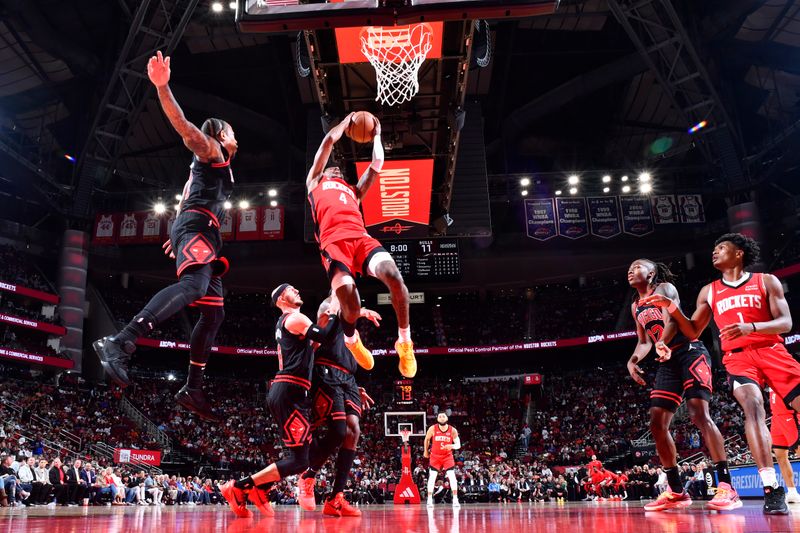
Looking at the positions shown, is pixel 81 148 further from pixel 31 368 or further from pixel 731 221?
pixel 731 221

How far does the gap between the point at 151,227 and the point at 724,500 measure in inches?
925

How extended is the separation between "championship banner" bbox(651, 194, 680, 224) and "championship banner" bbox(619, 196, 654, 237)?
568 millimetres

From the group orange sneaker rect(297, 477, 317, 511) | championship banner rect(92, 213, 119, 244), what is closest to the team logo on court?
orange sneaker rect(297, 477, 317, 511)

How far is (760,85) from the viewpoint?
23.3 meters

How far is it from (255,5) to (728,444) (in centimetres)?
1945

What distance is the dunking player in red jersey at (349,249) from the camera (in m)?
4.35

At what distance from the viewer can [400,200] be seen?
51.9 ft

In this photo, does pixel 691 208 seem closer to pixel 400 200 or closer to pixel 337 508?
pixel 400 200

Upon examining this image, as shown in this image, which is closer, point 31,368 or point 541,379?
point 31,368

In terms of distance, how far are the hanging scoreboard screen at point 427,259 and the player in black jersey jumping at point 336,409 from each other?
15259 millimetres

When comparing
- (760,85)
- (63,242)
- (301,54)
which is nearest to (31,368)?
(63,242)

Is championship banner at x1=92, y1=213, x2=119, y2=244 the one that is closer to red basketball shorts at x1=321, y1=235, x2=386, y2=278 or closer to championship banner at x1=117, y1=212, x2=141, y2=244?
championship banner at x1=117, y1=212, x2=141, y2=244

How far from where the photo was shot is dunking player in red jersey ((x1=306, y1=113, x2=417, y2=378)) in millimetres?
4348

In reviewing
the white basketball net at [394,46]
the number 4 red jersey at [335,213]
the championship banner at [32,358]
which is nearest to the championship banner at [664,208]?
the white basketball net at [394,46]
